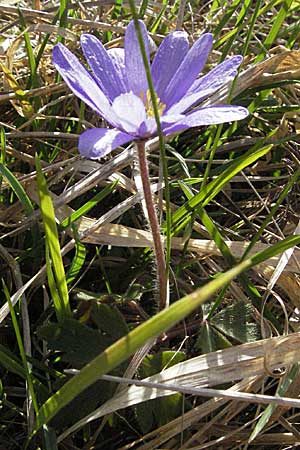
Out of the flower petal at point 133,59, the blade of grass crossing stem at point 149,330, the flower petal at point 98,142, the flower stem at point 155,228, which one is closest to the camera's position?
the blade of grass crossing stem at point 149,330

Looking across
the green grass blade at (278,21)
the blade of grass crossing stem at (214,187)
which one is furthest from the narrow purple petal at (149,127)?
the green grass blade at (278,21)

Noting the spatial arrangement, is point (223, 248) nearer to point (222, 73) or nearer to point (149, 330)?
point (222, 73)

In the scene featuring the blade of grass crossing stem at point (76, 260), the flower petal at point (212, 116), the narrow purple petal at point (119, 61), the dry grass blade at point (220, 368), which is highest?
the narrow purple petal at point (119, 61)

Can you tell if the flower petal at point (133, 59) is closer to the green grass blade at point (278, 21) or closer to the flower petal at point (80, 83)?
the flower petal at point (80, 83)

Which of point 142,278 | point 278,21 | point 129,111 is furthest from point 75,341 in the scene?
point 278,21

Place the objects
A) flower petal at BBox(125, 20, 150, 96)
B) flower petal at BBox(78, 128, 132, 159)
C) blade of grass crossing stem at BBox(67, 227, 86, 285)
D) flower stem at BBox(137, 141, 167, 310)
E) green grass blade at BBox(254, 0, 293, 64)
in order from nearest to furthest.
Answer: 1. flower petal at BBox(78, 128, 132, 159)
2. flower stem at BBox(137, 141, 167, 310)
3. flower petal at BBox(125, 20, 150, 96)
4. blade of grass crossing stem at BBox(67, 227, 86, 285)
5. green grass blade at BBox(254, 0, 293, 64)

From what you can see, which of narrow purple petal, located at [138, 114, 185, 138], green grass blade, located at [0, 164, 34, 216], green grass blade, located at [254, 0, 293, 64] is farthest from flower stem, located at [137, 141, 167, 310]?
green grass blade, located at [254, 0, 293, 64]

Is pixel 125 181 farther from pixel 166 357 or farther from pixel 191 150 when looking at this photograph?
pixel 166 357

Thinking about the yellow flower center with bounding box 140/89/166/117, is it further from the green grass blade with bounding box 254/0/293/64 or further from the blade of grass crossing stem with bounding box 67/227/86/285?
the green grass blade with bounding box 254/0/293/64
